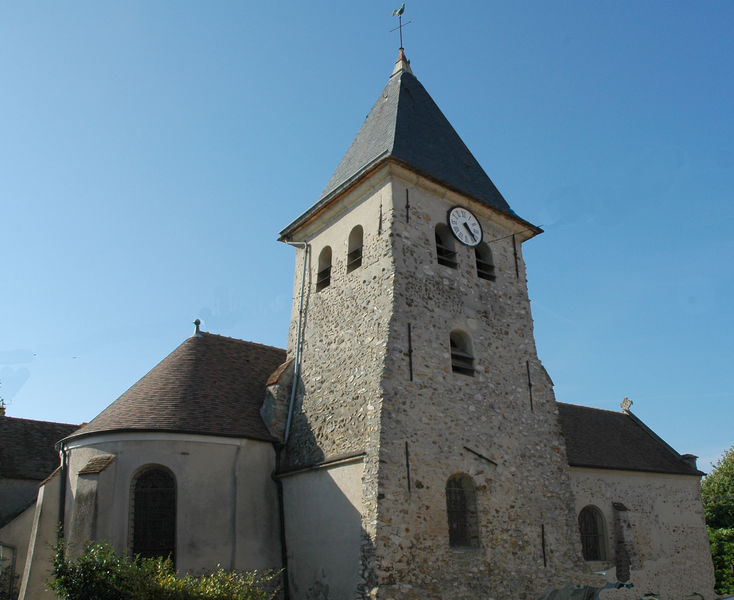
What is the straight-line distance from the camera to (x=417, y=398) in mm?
13531

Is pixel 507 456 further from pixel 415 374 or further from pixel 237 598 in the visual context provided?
pixel 237 598

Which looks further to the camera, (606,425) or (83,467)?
(606,425)

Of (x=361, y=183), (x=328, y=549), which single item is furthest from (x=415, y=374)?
(x=361, y=183)

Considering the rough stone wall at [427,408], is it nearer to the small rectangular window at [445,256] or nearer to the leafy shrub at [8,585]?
the small rectangular window at [445,256]

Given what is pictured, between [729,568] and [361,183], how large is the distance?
19332mm

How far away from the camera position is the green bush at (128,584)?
9.48m

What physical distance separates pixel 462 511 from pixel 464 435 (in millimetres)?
1637

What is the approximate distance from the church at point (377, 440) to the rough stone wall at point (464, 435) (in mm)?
46

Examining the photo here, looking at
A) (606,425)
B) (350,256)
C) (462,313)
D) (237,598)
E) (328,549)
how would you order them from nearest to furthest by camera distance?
(237,598) < (328,549) < (462,313) < (350,256) < (606,425)

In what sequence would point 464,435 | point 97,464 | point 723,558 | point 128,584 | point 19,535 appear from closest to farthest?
point 128,584 → point 97,464 → point 464,435 → point 19,535 → point 723,558

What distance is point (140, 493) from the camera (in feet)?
43.7

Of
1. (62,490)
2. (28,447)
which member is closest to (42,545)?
(62,490)

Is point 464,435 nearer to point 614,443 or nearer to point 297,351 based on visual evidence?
point 297,351

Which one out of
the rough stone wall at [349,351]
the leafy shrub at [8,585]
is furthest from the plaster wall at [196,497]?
the leafy shrub at [8,585]
